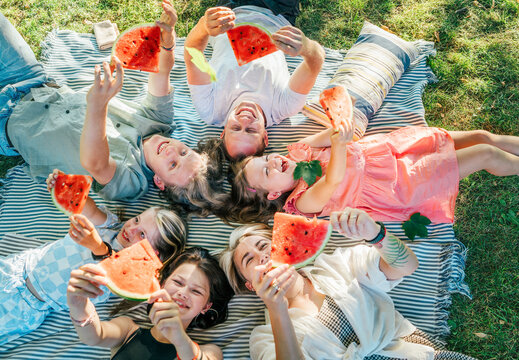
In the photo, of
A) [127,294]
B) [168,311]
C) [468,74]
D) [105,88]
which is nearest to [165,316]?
[168,311]

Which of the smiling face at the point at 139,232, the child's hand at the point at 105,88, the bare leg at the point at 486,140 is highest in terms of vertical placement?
the child's hand at the point at 105,88

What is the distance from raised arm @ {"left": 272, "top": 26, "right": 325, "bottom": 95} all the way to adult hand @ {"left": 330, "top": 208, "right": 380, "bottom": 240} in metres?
1.50

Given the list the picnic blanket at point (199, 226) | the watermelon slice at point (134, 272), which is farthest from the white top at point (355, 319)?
the watermelon slice at point (134, 272)

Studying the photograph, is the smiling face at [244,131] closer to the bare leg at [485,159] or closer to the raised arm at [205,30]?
the raised arm at [205,30]

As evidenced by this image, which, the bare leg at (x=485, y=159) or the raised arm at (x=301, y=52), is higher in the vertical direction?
the raised arm at (x=301, y=52)

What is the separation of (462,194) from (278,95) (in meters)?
2.07

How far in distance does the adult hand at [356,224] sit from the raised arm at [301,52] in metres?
1.50

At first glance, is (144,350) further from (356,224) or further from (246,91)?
(246,91)

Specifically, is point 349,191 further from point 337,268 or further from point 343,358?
point 343,358

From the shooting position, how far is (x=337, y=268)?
3.75 m

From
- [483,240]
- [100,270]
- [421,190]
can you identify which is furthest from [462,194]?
[100,270]

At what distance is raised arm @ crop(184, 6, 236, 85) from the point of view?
12.0 feet

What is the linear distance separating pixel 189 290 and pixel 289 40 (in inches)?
87.7

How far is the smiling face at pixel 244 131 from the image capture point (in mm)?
3988
